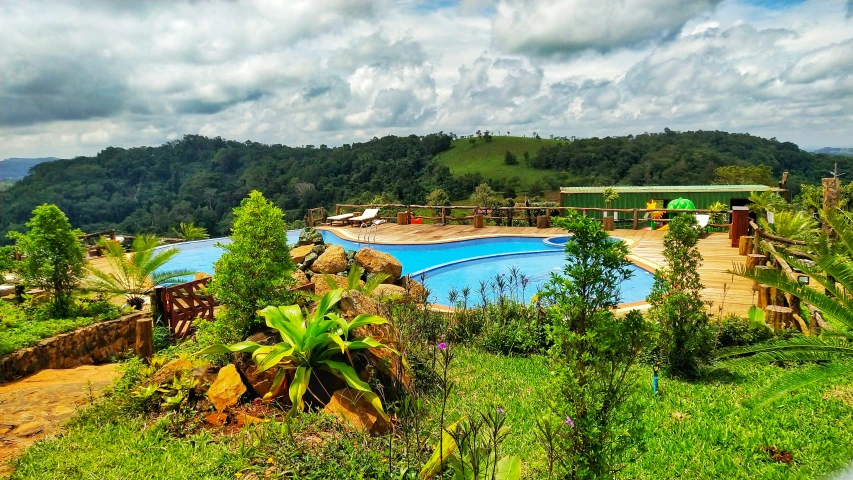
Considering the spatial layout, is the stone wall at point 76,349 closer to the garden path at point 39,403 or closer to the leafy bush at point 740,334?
the garden path at point 39,403

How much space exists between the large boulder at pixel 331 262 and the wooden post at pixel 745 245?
7.66m

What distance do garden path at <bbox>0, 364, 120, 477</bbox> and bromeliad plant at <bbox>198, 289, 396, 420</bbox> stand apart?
3.27ft

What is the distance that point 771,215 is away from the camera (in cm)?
1202

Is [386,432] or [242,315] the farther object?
[242,315]

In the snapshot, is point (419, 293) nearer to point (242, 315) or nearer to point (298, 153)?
point (242, 315)

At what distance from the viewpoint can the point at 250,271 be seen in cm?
398

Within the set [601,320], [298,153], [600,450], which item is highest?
[298,153]

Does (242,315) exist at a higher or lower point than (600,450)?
higher

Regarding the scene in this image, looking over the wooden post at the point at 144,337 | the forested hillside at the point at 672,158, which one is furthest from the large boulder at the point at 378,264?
the forested hillside at the point at 672,158

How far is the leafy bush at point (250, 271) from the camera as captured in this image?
3.91 metres

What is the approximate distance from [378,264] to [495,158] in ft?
186

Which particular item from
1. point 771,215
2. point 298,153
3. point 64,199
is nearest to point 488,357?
point 771,215

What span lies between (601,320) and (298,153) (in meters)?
57.6

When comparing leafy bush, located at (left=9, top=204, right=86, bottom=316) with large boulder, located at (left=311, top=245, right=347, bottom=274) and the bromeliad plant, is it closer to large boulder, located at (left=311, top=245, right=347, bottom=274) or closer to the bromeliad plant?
the bromeliad plant
